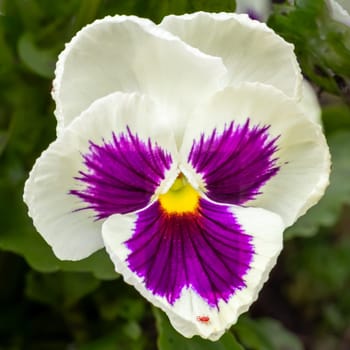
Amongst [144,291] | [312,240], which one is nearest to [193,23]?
[144,291]

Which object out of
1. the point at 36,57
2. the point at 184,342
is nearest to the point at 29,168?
the point at 36,57

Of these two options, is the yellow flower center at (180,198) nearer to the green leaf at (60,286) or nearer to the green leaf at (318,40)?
the green leaf at (318,40)

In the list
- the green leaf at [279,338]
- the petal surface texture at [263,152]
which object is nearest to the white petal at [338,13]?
the petal surface texture at [263,152]

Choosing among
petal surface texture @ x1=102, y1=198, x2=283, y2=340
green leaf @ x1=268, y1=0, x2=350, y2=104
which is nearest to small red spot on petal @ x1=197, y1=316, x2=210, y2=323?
petal surface texture @ x1=102, y1=198, x2=283, y2=340

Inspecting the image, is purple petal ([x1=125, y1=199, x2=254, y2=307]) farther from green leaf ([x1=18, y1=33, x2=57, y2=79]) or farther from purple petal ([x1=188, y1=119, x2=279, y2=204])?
green leaf ([x1=18, y1=33, x2=57, y2=79])

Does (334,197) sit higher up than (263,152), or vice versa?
→ (263,152)

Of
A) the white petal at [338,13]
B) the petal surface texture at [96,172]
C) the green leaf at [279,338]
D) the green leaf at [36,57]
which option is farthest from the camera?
the green leaf at [279,338]

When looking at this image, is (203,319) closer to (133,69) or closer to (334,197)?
(133,69)
